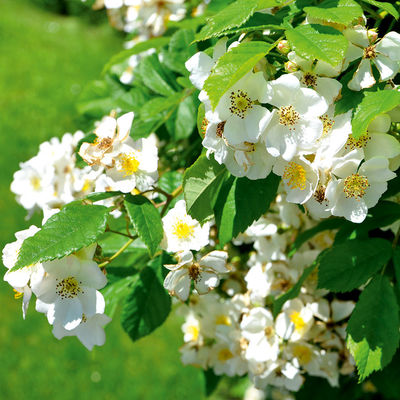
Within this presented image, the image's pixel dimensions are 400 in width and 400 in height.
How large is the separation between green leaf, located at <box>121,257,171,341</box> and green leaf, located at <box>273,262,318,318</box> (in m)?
0.22

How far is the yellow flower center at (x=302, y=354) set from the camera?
Result: 1152 millimetres

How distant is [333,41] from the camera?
28.0 inches

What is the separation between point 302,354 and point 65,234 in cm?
62

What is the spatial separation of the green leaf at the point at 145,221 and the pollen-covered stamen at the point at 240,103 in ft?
0.79

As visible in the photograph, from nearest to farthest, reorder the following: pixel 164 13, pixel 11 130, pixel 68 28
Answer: pixel 164 13 → pixel 11 130 → pixel 68 28

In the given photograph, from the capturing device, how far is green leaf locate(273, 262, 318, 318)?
1.02 m

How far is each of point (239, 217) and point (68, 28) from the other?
7.02 m

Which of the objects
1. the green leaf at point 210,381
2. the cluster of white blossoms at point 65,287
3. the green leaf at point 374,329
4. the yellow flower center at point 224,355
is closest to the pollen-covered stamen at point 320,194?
the green leaf at point 374,329

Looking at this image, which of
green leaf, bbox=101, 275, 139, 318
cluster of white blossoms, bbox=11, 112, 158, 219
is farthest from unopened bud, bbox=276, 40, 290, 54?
green leaf, bbox=101, 275, 139, 318

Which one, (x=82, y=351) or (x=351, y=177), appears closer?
(x=351, y=177)

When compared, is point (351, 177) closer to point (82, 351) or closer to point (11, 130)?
point (82, 351)

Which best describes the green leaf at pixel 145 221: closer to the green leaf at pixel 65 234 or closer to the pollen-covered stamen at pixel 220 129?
the green leaf at pixel 65 234

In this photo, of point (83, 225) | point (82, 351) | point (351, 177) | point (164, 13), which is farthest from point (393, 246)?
point (82, 351)

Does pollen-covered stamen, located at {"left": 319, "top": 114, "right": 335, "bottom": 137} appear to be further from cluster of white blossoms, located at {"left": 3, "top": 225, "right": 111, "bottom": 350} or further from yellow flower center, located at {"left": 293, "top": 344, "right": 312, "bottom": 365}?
yellow flower center, located at {"left": 293, "top": 344, "right": 312, "bottom": 365}
